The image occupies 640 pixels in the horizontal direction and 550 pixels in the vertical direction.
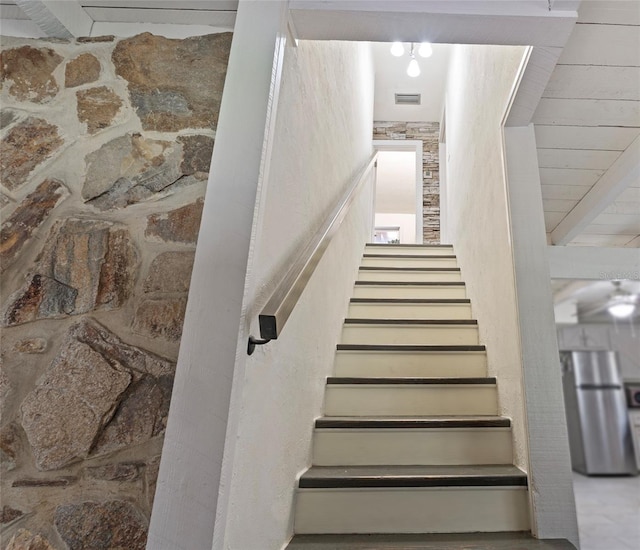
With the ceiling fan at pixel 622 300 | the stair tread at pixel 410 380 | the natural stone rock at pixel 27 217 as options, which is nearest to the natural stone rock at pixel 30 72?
the natural stone rock at pixel 27 217

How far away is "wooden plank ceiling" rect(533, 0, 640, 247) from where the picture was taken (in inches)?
49.9

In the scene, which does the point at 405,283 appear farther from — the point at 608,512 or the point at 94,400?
the point at 608,512

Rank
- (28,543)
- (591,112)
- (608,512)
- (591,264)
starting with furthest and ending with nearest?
(608,512)
(591,264)
(591,112)
(28,543)

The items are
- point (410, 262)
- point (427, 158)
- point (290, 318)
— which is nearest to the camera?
point (290, 318)

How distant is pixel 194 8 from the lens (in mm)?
1050

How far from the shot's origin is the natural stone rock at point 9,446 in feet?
2.44

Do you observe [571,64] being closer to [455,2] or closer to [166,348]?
[455,2]

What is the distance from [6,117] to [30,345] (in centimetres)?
61

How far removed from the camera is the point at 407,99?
5508 mm

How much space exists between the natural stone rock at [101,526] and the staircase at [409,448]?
30.3 inches

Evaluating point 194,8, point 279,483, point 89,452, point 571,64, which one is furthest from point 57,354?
point 571,64

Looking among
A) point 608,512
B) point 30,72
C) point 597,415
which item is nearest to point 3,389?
point 30,72

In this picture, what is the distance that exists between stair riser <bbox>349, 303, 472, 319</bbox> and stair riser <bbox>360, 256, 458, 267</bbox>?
0.77 meters

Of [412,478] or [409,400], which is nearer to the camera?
[412,478]
